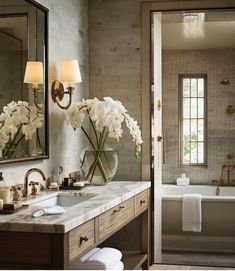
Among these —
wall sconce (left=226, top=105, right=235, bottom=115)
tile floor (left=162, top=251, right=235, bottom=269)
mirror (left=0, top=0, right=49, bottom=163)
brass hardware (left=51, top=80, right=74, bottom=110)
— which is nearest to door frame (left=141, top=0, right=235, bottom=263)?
tile floor (left=162, top=251, right=235, bottom=269)

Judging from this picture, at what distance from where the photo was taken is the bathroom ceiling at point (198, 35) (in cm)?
644

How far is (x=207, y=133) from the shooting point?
7.96 m

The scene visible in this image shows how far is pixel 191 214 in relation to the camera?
19.3 feet

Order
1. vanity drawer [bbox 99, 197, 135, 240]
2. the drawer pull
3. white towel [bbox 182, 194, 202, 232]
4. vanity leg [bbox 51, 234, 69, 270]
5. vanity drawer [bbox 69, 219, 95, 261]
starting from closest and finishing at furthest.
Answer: vanity leg [bbox 51, 234, 69, 270], vanity drawer [bbox 69, 219, 95, 261], the drawer pull, vanity drawer [bbox 99, 197, 135, 240], white towel [bbox 182, 194, 202, 232]

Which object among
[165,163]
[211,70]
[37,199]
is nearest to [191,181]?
[165,163]

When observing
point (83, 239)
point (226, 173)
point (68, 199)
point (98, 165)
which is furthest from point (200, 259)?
point (83, 239)

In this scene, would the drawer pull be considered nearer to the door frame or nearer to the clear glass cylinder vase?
the clear glass cylinder vase

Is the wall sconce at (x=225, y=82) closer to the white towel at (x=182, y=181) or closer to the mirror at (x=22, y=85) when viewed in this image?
the white towel at (x=182, y=181)

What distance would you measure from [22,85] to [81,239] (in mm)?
1254

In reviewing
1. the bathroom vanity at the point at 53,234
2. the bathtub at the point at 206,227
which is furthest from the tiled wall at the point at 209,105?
the bathroom vanity at the point at 53,234

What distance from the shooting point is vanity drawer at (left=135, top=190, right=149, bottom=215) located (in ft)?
13.6

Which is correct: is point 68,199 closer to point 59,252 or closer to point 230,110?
point 59,252

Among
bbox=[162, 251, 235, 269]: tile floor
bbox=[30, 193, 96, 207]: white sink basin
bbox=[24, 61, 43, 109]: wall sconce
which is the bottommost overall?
bbox=[162, 251, 235, 269]: tile floor

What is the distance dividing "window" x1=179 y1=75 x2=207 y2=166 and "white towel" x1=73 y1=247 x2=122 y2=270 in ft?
15.2
